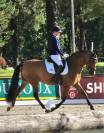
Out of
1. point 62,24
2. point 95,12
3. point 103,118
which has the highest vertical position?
point 103,118

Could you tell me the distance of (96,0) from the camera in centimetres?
4259

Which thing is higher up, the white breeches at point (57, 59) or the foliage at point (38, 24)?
the white breeches at point (57, 59)

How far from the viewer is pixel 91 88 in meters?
20.4

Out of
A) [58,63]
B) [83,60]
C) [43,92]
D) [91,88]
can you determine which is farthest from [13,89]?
[91,88]

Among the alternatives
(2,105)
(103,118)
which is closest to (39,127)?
(103,118)

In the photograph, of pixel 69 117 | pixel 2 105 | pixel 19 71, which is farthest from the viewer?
pixel 2 105

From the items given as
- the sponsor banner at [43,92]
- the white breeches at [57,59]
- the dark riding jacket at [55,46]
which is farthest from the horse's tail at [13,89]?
the sponsor banner at [43,92]

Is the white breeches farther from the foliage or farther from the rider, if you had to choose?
the foliage

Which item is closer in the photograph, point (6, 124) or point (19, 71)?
point (6, 124)

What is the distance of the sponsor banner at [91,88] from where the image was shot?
20.2m

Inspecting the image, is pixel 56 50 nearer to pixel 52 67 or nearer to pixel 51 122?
pixel 52 67

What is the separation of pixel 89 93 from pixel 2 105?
330 centimetres

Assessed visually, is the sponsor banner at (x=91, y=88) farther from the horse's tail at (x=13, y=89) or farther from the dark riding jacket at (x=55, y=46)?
the dark riding jacket at (x=55, y=46)

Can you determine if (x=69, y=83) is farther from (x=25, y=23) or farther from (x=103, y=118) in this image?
(x=25, y=23)
